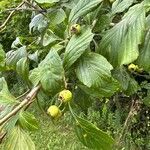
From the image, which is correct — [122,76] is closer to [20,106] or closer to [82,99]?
[82,99]

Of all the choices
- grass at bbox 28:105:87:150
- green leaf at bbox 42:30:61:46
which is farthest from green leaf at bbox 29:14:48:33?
grass at bbox 28:105:87:150

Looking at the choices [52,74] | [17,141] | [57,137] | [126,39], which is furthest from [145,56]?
[57,137]

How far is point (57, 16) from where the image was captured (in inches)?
39.6

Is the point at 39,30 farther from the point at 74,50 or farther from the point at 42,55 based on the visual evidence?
the point at 74,50

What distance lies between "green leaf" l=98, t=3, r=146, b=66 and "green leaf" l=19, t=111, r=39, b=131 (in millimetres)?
178

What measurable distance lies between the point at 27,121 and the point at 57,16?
0.34m

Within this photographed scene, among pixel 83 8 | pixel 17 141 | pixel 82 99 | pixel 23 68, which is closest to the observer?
pixel 17 141

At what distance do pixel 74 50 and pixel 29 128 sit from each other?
16cm

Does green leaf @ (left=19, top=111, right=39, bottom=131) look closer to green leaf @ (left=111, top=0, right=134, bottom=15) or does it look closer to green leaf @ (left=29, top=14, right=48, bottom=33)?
green leaf @ (left=111, top=0, right=134, bottom=15)

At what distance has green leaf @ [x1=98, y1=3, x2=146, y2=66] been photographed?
754 millimetres

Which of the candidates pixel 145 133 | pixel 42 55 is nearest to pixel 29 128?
pixel 42 55

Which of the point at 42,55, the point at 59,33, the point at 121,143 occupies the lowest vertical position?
the point at 121,143

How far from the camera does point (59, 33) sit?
3.21 feet

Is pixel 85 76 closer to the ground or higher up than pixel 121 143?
higher up
